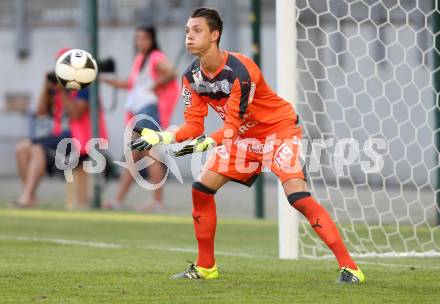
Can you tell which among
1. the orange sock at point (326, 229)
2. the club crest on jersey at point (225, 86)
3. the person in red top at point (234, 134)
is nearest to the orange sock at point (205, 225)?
the person in red top at point (234, 134)

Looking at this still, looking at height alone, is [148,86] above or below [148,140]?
above

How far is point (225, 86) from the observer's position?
26.4 feet

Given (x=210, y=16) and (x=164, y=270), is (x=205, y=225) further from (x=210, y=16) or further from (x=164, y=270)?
(x=210, y=16)

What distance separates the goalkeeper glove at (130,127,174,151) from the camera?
24.7 ft

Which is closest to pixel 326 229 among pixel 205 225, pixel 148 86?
pixel 205 225

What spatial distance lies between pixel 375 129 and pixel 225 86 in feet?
21.0

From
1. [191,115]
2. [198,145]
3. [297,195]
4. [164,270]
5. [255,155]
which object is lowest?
[164,270]

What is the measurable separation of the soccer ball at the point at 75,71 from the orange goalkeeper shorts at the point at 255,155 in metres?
1.14

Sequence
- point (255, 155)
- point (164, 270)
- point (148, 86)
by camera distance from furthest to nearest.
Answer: point (148, 86) < point (164, 270) < point (255, 155)

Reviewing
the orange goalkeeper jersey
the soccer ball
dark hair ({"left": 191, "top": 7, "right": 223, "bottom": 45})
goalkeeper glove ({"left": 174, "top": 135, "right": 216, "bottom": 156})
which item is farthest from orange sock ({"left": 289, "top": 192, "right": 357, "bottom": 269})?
the soccer ball

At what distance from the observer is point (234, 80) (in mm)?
7973

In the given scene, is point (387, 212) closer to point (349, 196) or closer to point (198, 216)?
point (349, 196)

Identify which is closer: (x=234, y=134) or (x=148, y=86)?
(x=234, y=134)

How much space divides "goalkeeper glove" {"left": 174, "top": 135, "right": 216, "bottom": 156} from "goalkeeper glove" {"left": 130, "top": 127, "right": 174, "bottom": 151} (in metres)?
0.13
